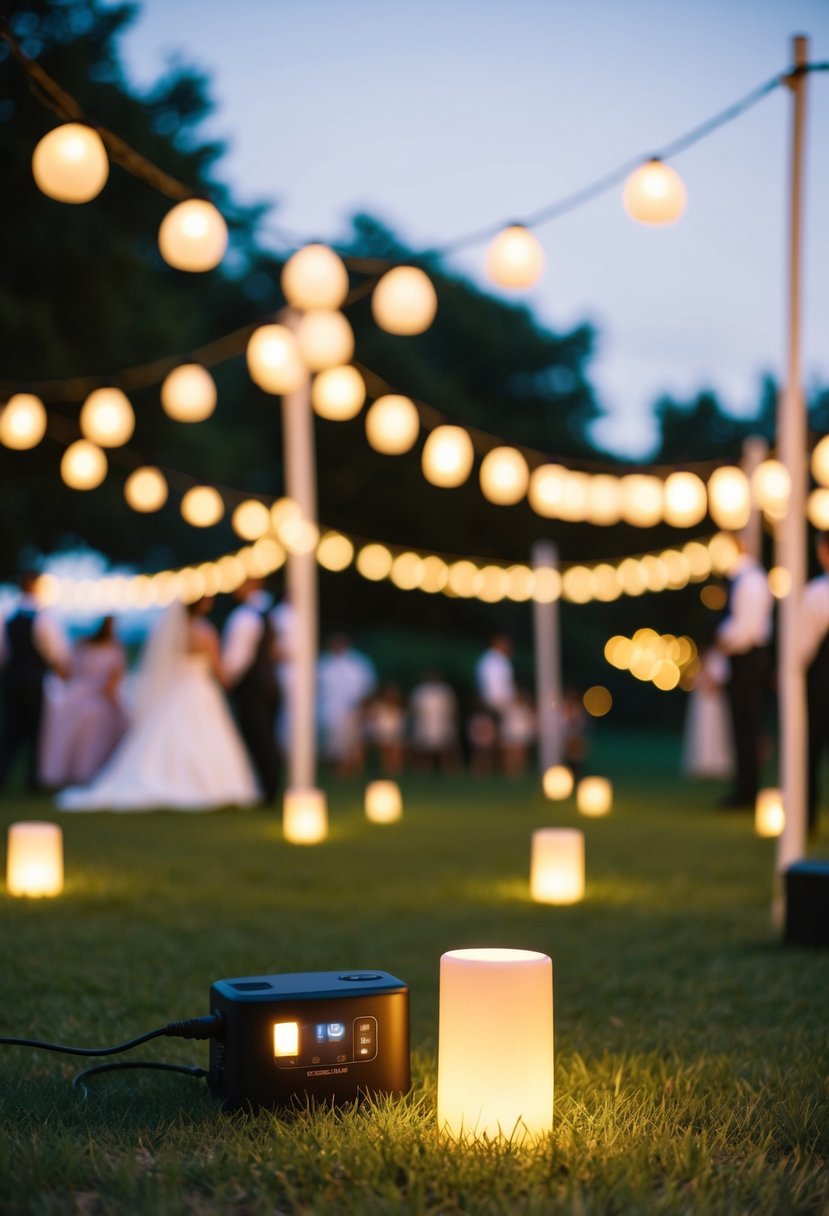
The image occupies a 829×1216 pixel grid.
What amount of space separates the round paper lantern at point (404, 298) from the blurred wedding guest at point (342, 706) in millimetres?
11050

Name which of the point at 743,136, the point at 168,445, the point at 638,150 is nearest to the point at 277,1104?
the point at 743,136

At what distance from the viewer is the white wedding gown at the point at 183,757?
10.9 metres

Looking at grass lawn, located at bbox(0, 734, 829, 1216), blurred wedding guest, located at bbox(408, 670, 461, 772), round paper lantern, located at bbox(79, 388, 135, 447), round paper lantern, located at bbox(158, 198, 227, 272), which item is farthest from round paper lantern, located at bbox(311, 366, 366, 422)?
blurred wedding guest, located at bbox(408, 670, 461, 772)

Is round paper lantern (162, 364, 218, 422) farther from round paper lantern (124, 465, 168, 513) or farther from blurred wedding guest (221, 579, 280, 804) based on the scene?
round paper lantern (124, 465, 168, 513)

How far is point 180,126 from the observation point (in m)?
18.7

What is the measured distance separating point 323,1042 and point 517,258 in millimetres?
4577

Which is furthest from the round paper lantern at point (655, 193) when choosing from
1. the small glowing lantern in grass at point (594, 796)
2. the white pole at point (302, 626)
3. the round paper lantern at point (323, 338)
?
the small glowing lantern in grass at point (594, 796)

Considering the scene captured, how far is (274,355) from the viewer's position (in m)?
8.96

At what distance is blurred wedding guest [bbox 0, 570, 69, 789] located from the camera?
11484mm

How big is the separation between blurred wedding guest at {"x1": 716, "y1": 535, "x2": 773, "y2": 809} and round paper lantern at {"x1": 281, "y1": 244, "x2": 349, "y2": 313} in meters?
4.75

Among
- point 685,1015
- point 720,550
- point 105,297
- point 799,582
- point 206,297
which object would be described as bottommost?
point 685,1015

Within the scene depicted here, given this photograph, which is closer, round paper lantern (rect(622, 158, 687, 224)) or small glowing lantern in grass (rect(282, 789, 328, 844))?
round paper lantern (rect(622, 158, 687, 224))

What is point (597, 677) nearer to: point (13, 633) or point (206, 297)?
point (206, 297)

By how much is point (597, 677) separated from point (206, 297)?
17.5 metres
